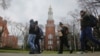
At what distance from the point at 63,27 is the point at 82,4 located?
2478cm

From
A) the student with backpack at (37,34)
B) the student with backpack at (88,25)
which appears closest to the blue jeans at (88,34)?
the student with backpack at (88,25)

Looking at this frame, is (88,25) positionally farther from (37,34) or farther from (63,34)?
(37,34)

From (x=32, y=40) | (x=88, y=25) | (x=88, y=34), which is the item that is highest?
(x=88, y=25)

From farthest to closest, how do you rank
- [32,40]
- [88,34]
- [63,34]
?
[32,40]
[63,34]
[88,34]

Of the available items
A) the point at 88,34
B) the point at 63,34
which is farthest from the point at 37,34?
the point at 88,34

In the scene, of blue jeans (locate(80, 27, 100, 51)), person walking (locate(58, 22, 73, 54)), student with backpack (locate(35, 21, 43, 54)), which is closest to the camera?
blue jeans (locate(80, 27, 100, 51))

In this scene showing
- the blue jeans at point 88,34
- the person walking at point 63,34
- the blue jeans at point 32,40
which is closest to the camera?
the blue jeans at point 88,34

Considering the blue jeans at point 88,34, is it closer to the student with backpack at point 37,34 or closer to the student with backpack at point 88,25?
the student with backpack at point 88,25

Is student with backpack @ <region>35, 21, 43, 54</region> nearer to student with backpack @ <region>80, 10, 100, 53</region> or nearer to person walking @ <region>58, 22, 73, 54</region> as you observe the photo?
person walking @ <region>58, 22, 73, 54</region>

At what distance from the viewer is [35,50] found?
13219 mm

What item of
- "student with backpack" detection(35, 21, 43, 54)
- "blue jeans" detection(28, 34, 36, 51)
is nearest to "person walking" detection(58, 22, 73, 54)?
"student with backpack" detection(35, 21, 43, 54)

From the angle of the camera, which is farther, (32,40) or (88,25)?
(32,40)

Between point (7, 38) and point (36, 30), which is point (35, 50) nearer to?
point (36, 30)

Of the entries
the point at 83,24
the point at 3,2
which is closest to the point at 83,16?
the point at 83,24
